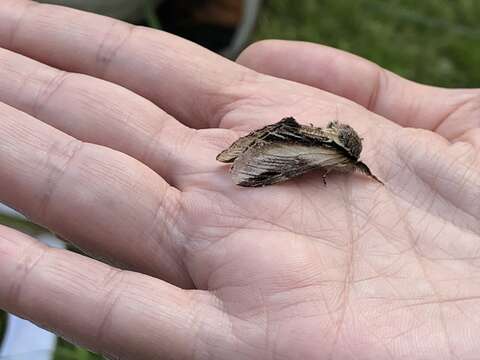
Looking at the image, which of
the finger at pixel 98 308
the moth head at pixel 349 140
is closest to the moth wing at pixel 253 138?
the moth head at pixel 349 140

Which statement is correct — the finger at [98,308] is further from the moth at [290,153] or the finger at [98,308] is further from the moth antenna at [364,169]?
the moth antenna at [364,169]

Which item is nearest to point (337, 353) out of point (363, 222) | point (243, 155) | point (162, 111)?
point (363, 222)

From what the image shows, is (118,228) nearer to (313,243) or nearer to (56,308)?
(56,308)

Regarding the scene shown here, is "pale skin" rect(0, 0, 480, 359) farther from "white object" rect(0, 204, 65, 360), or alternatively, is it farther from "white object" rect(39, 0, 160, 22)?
"white object" rect(39, 0, 160, 22)

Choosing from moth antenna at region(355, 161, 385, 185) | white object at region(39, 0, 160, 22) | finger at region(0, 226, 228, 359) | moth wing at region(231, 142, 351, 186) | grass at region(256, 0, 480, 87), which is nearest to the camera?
finger at region(0, 226, 228, 359)

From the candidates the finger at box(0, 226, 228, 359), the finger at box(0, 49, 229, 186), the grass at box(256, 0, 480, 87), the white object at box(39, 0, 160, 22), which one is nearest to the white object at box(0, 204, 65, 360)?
the finger at box(0, 49, 229, 186)

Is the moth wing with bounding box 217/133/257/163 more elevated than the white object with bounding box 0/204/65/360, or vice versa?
the moth wing with bounding box 217/133/257/163
